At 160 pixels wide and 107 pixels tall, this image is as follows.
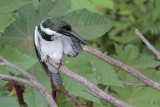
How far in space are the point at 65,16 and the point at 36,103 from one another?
1.63 ft

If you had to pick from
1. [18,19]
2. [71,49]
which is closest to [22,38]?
[18,19]

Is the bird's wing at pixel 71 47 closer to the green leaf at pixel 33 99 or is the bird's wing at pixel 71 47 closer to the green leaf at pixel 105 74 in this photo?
the green leaf at pixel 105 74

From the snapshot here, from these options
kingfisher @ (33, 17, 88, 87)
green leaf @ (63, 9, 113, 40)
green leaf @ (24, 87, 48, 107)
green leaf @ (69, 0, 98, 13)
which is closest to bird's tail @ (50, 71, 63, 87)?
kingfisher @ (33, 17, 88, 87)

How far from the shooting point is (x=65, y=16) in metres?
1.57

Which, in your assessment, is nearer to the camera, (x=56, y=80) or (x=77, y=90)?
(x=77, y=90)

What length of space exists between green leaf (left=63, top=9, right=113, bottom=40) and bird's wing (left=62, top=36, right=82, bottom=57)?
0.09 m

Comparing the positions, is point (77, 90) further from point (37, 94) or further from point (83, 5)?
point (83, 5)

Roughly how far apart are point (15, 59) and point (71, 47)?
0.99 ft

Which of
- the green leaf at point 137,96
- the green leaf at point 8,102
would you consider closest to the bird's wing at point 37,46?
the green leaf at point 8,102

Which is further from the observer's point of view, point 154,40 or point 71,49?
point 154,40

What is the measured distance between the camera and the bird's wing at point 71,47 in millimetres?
1383

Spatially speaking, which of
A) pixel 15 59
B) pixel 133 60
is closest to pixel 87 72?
pixel 15 59

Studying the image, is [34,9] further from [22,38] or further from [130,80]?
[130,80]

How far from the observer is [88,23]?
157 centimetres
